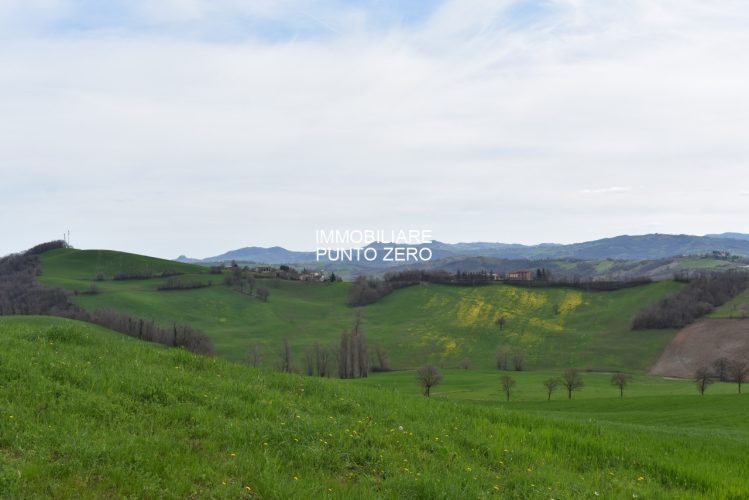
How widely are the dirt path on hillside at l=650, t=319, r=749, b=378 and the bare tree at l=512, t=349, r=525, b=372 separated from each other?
30.2 meters

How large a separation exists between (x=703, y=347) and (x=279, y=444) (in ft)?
515

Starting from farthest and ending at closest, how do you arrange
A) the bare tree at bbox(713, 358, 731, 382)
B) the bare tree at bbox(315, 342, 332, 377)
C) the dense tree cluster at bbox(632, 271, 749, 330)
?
the dense tree cluster at bbox(632, 271, 749, 330) → the bare tree at bbox(315, 342, 332, 377) → the bare tree at bbox(713, 358, 731, 382)

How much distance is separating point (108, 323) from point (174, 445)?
146m

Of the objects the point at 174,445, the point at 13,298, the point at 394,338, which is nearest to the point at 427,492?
the point at 174,445

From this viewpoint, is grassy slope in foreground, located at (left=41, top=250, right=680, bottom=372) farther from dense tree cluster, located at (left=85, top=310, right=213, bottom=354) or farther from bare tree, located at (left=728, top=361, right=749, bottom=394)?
bare tree, located at (left=728, top=361, right=749, bottom=394)

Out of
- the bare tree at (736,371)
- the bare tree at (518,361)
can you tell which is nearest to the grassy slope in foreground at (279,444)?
the bare tree at (736,371)

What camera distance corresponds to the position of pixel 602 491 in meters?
10.3

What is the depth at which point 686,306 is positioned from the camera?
172500 mm

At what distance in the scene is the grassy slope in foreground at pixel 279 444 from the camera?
9.15 m

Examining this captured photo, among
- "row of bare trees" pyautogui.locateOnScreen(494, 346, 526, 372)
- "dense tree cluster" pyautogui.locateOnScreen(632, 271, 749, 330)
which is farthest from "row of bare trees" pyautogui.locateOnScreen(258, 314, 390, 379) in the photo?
"dense tree cluster" pyautogui.locateOnScreen(632, 271, 749, 330)

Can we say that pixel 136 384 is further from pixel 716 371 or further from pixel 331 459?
pixel 716 371

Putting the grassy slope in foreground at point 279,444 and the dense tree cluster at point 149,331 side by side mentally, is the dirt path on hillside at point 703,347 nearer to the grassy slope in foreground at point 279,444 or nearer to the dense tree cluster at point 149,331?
the dense tree cluster at point 149,331

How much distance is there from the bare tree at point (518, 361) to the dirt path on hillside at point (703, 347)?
98.9 ft

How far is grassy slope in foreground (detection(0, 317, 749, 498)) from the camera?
30.0ft
